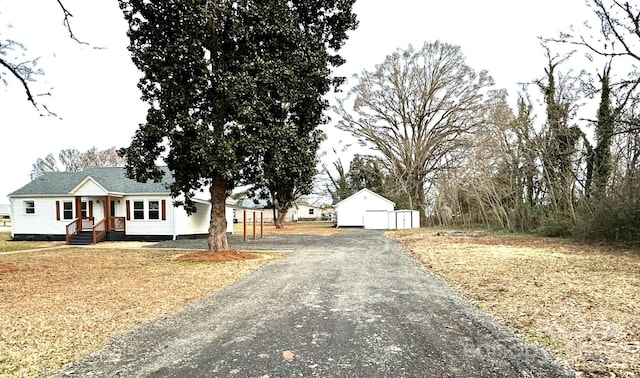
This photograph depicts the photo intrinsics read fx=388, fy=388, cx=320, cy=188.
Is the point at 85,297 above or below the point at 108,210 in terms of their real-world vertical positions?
below

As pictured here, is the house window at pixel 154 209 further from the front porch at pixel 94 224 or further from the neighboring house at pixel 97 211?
the front porch at pixel 94 224

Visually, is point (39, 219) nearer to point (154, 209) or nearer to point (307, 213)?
point (154, 209)

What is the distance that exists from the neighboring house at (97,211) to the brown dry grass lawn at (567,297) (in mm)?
13545

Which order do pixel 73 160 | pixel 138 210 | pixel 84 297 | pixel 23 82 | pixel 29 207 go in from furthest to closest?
1. pixel 73 160
2. pixel 29 207
3. pixel 138 210
4. pixel 23 82
5. pixel 84 297

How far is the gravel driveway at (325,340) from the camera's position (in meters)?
3.42

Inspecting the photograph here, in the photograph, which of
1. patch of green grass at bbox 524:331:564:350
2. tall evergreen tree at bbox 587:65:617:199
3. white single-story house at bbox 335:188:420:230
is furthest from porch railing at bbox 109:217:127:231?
tall evergreen tree at bbox 587:65:617:199

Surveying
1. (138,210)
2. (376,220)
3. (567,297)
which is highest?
(138,210)

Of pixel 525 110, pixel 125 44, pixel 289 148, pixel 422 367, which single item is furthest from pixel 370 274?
pixel 525 110

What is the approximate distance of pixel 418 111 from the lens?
3145 cm

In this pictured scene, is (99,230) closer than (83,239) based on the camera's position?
No

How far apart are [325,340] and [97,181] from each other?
61.3 ft

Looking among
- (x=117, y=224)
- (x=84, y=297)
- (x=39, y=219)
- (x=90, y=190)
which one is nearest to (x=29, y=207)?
(x=39, y=219)

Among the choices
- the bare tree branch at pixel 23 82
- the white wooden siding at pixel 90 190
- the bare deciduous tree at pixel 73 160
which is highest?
the bare deciduous tree at pixel 73 160

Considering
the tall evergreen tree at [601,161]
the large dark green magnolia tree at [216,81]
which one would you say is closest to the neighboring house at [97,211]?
the large dark green magnolia tree at [216,81]
